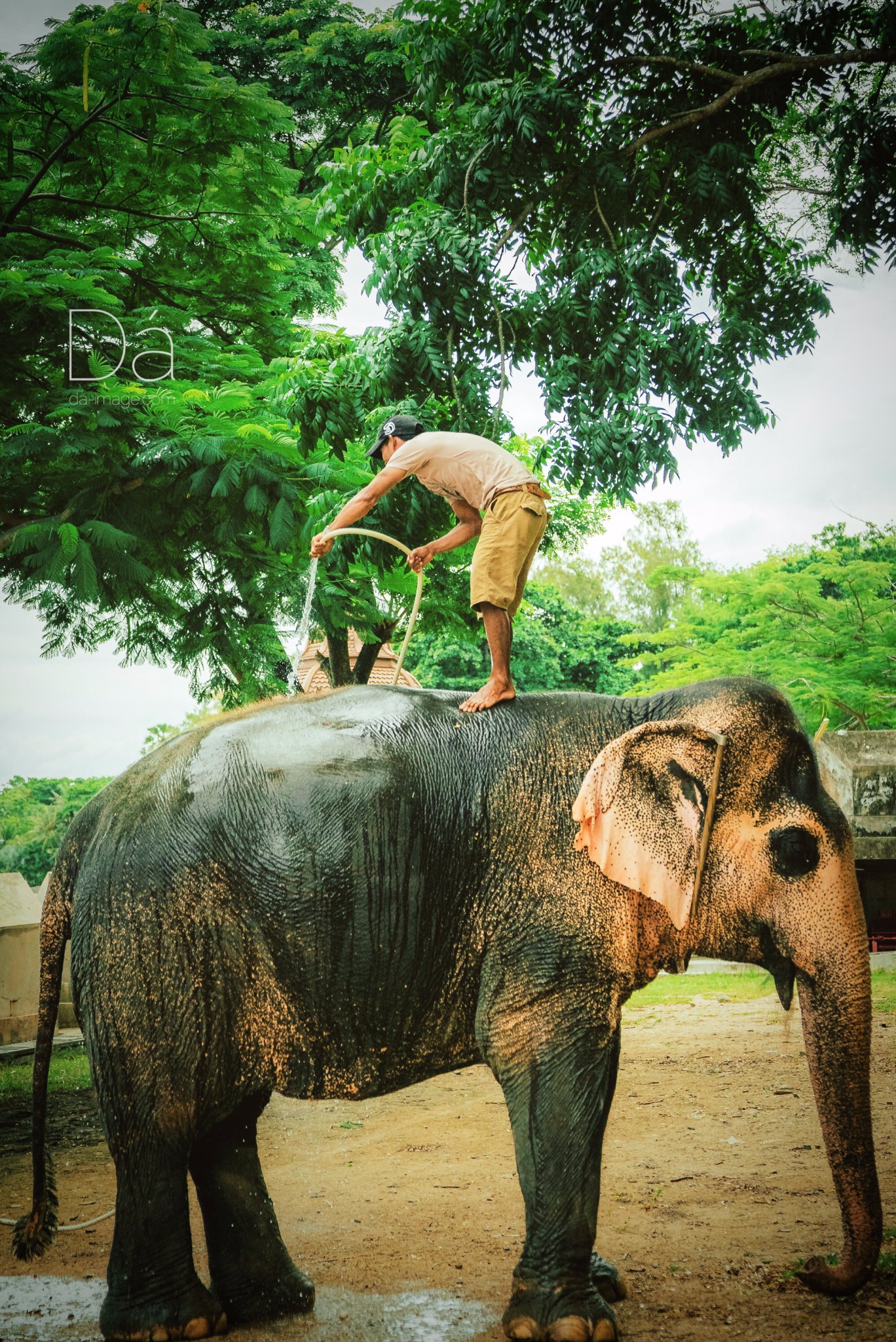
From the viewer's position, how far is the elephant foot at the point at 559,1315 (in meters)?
3.26

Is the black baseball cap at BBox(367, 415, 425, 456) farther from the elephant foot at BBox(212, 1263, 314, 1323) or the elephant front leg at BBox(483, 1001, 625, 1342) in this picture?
the elephant foot at BBox(212, 1263, 314, 1323)

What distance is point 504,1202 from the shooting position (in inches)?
207

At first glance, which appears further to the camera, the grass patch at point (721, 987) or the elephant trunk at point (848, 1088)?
the grass patch at point (721, 987)

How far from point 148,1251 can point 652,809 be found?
2.10 metres

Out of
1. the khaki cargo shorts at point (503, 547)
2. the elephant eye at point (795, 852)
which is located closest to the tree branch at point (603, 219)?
the khaki cargo shorts at point (503, 547)

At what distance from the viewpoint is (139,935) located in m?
3.54

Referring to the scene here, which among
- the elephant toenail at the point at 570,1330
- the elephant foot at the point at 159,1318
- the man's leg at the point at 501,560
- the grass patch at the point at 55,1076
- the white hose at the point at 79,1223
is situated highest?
the man's leg at the point at 501,560

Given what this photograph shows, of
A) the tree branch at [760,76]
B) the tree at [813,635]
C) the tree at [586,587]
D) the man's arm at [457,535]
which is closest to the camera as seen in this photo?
the man's arm at [457,535]

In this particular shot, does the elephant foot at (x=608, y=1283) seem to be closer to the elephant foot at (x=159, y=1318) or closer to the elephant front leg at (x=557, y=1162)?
the elephant front leg at (x=557, y=1162)

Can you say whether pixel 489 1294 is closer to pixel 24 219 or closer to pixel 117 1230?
pixel 117 1230

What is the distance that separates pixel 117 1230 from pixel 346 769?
1.61m

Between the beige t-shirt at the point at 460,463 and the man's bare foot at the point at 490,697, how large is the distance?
77cm

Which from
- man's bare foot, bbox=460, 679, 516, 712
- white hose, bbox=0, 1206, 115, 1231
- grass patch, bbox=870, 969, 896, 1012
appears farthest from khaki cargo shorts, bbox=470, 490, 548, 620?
grass patch, bbox=870, 969, 896, 1012

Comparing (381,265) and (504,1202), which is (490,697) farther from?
(381,265)
